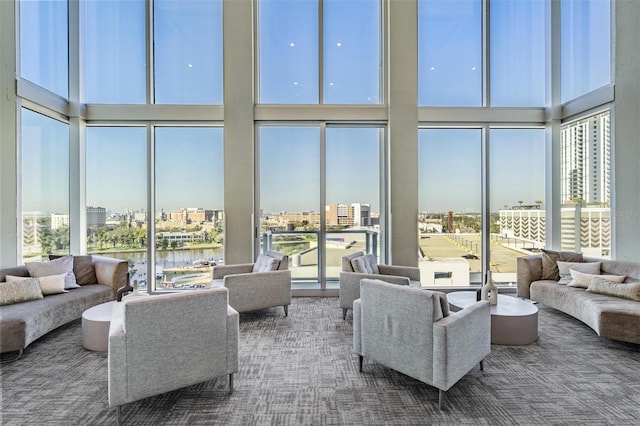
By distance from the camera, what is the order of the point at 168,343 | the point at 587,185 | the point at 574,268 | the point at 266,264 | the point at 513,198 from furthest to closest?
the point at 513,198, the point at 587,185, the point at 266,264, the point at 574,268, the point at 168,343

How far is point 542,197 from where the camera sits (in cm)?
538

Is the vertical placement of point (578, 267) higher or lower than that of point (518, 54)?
lower

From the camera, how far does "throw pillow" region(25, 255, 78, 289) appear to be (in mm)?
3784

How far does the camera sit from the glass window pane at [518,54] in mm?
5383

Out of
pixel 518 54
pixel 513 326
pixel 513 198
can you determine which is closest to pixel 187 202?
pixel 513 326

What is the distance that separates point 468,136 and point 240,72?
4.17m

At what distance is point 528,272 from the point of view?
450cm

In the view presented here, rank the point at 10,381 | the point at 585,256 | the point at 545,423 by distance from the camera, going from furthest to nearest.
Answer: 1. the point at 585,256
2. the point at 10,381
3. the point at 545,423

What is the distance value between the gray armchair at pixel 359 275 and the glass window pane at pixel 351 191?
879mm

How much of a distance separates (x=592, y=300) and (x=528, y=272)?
106 centimetres

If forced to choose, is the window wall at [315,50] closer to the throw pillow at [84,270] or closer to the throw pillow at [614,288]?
the throw pillow at [84,270]

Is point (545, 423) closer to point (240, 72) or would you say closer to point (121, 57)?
point (240, 72)

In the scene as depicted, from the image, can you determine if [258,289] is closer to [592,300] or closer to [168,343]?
[168,343]

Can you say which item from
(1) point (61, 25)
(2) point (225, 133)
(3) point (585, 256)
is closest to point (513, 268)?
(3) point (585, 256)
